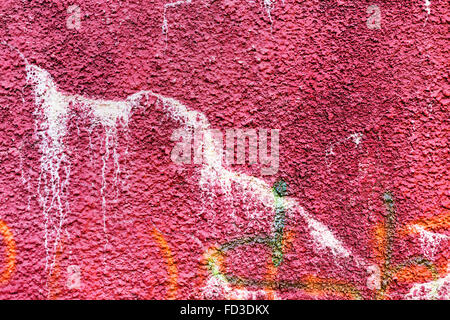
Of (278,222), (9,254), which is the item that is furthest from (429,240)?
(9,254)

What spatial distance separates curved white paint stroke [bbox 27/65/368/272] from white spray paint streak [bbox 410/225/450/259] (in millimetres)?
124

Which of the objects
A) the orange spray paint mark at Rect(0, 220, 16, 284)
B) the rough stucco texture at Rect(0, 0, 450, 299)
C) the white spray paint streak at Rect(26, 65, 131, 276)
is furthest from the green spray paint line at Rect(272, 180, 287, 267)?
the orange spray paint mark at Rect(0, 220, 16, 284)

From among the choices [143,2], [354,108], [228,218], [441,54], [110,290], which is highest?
[143,2]

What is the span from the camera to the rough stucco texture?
0.81 metres

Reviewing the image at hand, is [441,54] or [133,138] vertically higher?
[441,54]

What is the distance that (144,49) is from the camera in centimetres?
82

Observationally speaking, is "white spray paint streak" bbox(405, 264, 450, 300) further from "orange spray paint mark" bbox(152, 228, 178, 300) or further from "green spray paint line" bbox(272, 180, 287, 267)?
"orange spray paint mark" bbox(152, 228, 178, 300)

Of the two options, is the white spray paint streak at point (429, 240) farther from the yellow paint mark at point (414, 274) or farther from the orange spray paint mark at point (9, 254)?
Result: the orange spray paint mark at point (9, 254)

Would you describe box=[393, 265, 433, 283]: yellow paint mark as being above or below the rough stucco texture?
below

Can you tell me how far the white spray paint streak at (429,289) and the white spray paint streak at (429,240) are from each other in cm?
5

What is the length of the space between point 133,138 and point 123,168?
0.07 m

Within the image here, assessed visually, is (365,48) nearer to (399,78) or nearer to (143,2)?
(399,78)

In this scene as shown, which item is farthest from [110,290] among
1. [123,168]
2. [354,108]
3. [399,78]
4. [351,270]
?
[399,78]

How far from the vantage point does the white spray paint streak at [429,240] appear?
2.65ft
